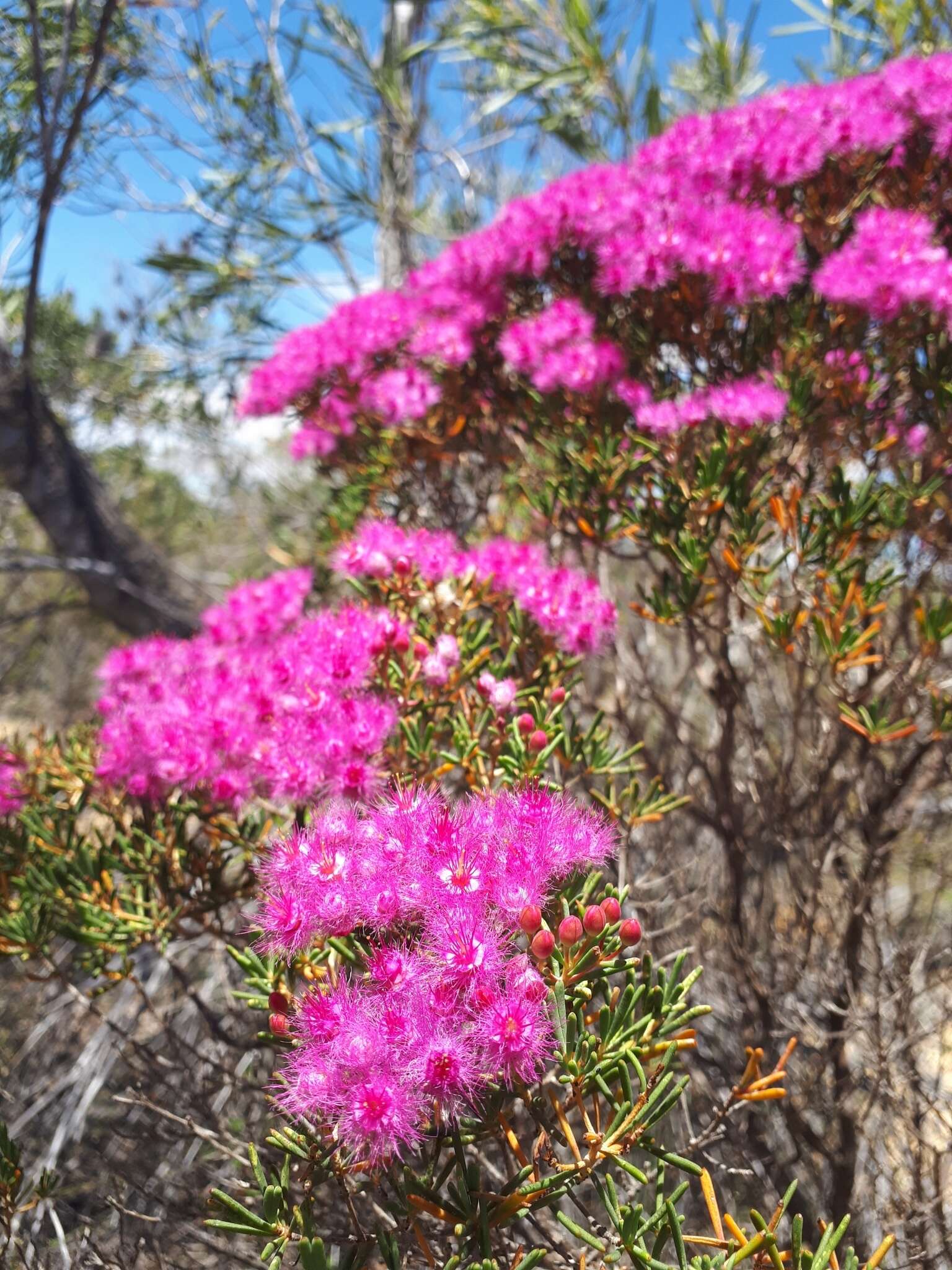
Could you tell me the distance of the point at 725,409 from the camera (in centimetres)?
196

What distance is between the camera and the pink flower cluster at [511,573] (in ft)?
5.76

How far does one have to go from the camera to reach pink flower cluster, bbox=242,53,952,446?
2.12 meters

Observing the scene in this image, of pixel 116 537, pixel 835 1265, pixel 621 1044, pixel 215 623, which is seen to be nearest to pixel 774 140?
pixel 215 623

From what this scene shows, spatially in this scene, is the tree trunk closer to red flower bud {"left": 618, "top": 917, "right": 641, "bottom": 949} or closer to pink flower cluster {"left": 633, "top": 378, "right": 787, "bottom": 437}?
pink flower cluster {"left": 633, "top": 378, "right": 787, "bottom": 437}

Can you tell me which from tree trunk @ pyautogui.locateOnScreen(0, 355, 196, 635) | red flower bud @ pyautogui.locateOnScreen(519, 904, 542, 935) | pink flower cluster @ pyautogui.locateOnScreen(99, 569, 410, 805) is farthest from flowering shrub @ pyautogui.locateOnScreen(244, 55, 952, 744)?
tree trunk @ pyautogui.locateOnScreen(0, 355, 196, 635)

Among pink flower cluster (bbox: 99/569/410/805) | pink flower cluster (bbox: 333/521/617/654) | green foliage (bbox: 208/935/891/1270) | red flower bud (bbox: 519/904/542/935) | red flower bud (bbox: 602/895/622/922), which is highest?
pink flower cluster (bbox: 333/521/617/654)

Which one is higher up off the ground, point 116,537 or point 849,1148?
point 116,537

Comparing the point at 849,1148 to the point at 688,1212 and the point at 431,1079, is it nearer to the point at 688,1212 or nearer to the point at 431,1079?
the point at 688,1212

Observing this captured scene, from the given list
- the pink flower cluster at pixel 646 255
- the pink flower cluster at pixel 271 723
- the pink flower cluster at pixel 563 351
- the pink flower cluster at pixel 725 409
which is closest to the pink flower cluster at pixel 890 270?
the pink flower cluster at pixel 646 255

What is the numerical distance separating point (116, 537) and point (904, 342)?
3819 mm

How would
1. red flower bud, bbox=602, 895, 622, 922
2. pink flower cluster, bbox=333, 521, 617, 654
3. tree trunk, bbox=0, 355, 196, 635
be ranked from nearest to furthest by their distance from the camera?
red flower bud, bbox=602, 895, 622, 922 → pink flower cluster, bbox=333, 521, 617, 654 → tree trunk, bbox=0, 355, 196, 635

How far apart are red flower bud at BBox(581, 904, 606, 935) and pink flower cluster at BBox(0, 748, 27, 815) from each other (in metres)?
1.53

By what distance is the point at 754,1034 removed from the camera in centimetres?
222

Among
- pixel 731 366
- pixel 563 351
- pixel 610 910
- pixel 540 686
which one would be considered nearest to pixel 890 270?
pixel 731 366
